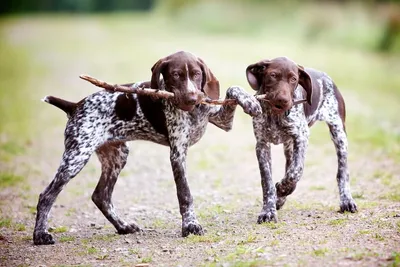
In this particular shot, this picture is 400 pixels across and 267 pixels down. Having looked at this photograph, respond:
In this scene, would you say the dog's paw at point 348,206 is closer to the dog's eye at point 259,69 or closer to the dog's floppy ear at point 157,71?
the dog's eye at point 259,69

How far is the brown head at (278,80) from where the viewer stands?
6.71 metres

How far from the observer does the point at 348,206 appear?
7.40 metres

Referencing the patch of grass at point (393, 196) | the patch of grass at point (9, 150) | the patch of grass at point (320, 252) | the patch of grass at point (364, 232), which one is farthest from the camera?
the patch of grass at point (9, 150)

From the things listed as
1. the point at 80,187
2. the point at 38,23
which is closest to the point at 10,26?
the point at 38,23

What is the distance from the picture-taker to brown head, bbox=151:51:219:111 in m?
6.54

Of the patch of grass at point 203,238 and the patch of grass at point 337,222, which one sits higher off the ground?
the patch of grass at point 337,222

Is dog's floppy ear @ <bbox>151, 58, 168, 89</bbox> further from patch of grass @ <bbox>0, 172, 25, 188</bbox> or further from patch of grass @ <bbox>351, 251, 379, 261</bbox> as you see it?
patch of grass @ <bbox>0, 172, 25, 188</bbox>

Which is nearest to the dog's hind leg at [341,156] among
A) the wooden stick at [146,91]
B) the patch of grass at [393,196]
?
the patch of grass at [393,196]

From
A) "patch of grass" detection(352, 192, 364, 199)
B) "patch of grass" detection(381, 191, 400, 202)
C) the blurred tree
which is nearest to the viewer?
"patch of grass" detection(381, 191, 400, 202)

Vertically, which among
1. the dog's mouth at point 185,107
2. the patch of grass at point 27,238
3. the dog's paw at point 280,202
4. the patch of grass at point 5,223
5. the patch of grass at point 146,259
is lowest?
the patch of grass at point 5,223

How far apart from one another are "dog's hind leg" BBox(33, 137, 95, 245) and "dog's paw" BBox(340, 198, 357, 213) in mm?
2479

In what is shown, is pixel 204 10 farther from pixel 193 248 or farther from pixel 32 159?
pixel 193 248

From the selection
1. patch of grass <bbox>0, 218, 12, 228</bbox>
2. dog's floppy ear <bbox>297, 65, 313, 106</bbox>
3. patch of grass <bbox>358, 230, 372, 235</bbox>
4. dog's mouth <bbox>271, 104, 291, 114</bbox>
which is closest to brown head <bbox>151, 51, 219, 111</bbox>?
dog's mouth <bbox>271, 104, 291, 114</bbox>

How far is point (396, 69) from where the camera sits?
26.1m
